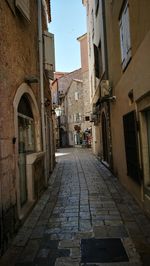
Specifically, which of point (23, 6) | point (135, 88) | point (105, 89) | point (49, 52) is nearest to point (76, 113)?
point (49, 52)

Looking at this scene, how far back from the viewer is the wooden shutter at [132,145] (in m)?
6.23

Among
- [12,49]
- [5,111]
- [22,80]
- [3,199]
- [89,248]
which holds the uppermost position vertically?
[12,49]

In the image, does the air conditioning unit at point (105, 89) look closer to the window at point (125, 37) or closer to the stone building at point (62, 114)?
the window at point (125, 37)

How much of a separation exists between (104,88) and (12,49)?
529cm

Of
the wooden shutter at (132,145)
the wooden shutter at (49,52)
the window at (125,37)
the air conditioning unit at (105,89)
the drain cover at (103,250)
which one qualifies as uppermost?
the wooden shutter at (49,52)

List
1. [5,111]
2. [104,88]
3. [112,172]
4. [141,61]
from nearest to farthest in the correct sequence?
[5,111] → [141,61] → [104,88] → [112,172]

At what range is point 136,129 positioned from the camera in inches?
240

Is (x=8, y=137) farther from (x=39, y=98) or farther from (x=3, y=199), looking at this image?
(x=39, y=98)

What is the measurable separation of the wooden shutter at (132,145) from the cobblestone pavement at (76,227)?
0.69 metres

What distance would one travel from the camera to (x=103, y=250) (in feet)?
13.0

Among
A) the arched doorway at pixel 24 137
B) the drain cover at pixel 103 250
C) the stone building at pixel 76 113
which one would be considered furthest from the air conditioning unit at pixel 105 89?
the stone building at pixel 76 113

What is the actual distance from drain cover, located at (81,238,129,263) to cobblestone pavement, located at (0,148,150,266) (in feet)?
0.24

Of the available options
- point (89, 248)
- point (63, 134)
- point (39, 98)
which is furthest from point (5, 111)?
point (63, 134)

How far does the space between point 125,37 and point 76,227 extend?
4726 mm
